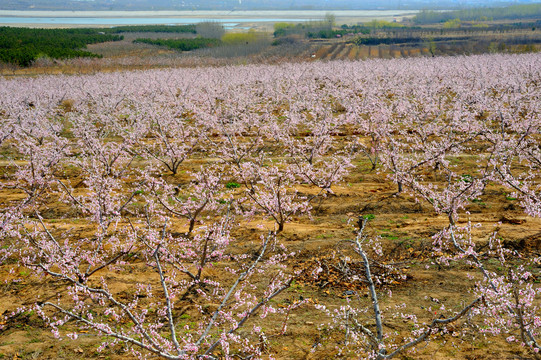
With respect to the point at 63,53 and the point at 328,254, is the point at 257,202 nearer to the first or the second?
the point at 328,254

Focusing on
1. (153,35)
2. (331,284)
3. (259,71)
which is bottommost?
(331,284)

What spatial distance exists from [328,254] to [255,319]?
7.03ft

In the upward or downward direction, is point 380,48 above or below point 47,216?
above

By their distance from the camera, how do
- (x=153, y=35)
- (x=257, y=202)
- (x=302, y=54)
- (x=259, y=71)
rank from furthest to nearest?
(x=153, y=35), (x=302, y=54), (x=259, y=71), (x=257, y=202)

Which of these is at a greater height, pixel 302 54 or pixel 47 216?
pixel 302 54

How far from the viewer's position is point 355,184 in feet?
38.0

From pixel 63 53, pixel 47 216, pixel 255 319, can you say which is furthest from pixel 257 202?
pixel 63 53

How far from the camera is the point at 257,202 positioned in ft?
27.6

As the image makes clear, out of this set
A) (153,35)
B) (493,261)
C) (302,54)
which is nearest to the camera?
(493,261)

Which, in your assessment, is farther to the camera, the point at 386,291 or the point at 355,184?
the point at 355,184

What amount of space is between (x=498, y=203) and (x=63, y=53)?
59.1m

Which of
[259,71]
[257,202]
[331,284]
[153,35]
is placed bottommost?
[331,284]

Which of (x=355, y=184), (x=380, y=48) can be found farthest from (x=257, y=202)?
(x=380, y=48)

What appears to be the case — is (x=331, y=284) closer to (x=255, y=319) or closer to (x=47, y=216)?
(x=255, y=319)
